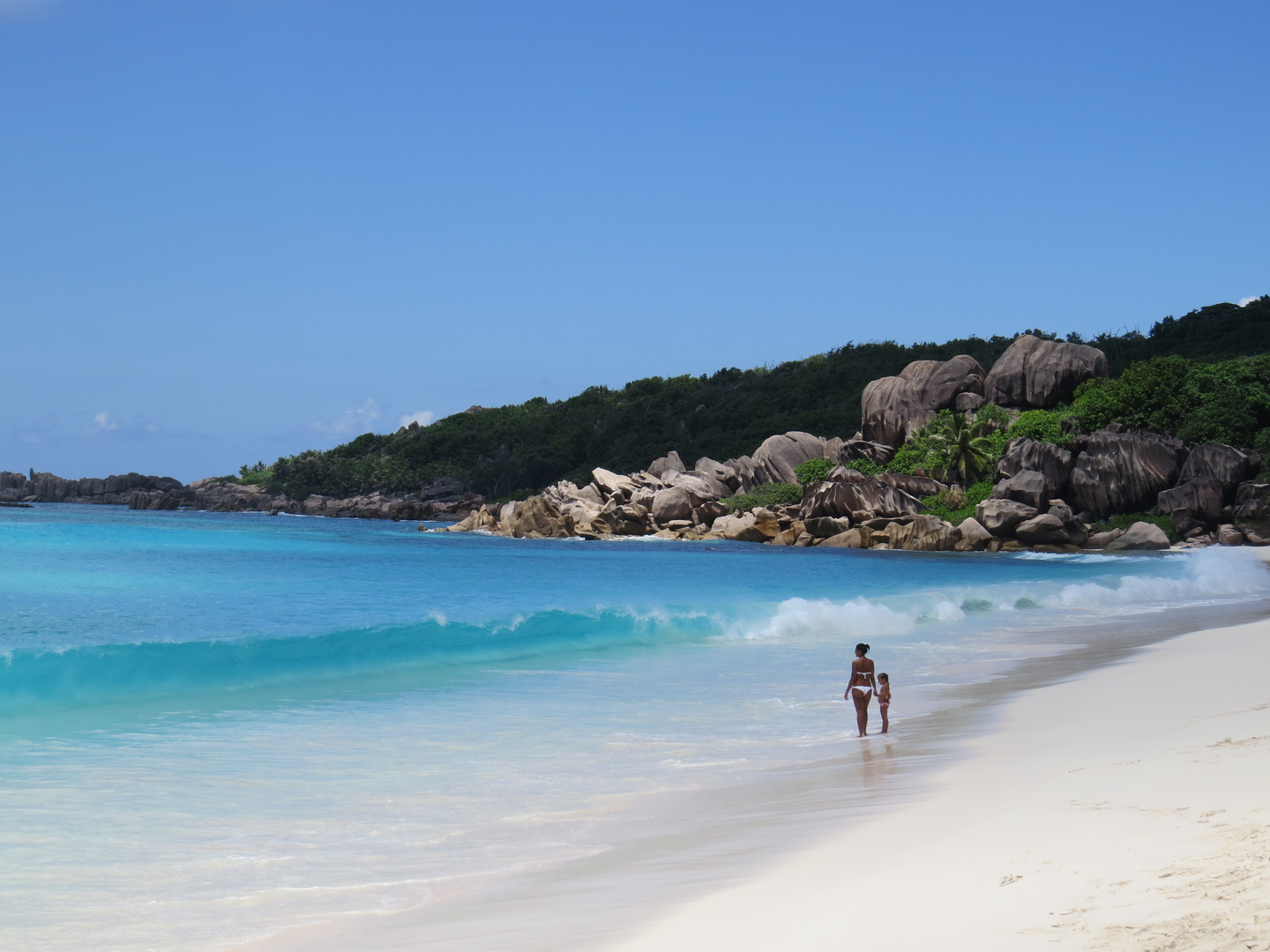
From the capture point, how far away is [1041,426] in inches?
2013

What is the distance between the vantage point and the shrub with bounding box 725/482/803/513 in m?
55.4

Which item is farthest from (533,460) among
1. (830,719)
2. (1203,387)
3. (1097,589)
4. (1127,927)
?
(1127,927)

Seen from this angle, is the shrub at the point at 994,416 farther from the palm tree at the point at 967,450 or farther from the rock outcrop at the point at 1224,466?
the rock outcrop at the point at 1224,466

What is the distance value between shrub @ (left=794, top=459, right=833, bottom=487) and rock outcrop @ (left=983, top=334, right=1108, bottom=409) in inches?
405

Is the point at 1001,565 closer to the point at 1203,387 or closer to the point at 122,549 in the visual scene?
the point at 1203,387

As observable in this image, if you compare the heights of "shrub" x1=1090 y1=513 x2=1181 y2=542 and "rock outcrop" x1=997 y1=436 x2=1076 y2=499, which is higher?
"rock outcrop" x1=997 y1=436 x2=1076 y2=499

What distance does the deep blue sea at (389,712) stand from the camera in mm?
5406

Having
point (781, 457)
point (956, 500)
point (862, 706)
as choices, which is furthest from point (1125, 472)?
point (862, 706)

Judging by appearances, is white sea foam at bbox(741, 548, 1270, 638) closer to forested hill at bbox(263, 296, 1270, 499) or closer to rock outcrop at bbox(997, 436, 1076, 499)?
rock outcrop at bbox(997, 436, 1076, 499)

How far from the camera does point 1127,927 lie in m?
3.22

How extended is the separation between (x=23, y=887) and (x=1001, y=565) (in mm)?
34082

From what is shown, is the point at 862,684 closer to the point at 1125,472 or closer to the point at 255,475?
the point at 1125,472

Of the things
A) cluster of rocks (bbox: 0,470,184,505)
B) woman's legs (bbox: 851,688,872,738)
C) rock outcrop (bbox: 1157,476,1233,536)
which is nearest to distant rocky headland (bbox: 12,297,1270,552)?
rock outcrop (bbox: 1157,476,1233,536)

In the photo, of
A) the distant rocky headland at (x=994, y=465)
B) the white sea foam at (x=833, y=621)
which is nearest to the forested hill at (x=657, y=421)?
the distant rocky headland at (x=994, y=465)
